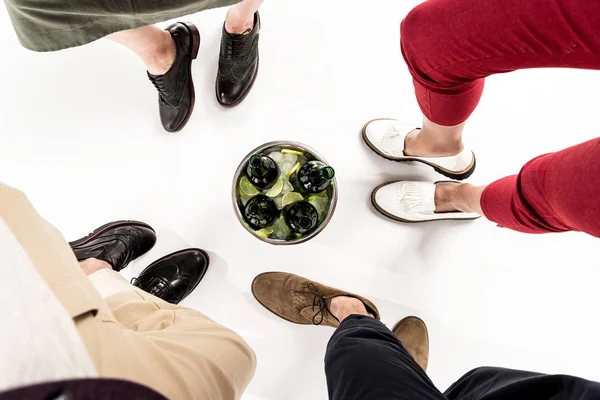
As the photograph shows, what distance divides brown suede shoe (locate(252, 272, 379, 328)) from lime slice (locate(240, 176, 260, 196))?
30 centimetres

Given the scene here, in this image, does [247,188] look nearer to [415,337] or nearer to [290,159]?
[290,159]

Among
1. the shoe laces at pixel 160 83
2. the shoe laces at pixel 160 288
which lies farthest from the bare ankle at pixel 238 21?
the shoe laces at pixel 160 288

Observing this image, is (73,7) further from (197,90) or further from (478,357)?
(478,357)

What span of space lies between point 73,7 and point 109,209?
0.76 m

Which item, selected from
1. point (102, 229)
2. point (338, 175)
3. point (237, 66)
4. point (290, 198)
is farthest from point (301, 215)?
point (102, 229)

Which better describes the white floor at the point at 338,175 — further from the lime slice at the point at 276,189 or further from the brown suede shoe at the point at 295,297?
the lime slice at the point at 276,189

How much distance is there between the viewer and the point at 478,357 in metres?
1.27

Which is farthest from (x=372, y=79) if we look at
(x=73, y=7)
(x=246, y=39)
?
(x=73, y=7)

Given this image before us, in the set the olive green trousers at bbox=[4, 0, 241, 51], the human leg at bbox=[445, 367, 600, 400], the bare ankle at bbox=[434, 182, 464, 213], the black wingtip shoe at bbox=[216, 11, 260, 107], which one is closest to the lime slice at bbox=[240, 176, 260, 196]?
the black wingtip shoe at bbox=[216, 11, 260, 107]

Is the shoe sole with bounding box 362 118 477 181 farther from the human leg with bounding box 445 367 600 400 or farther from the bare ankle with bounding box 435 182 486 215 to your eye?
the human leg with bounding box 445 367 600 400

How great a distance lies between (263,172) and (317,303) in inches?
17.8

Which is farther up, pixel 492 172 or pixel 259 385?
pixel 492 172

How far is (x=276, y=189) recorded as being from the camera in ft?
3.46

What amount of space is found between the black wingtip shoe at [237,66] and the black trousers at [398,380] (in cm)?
78
